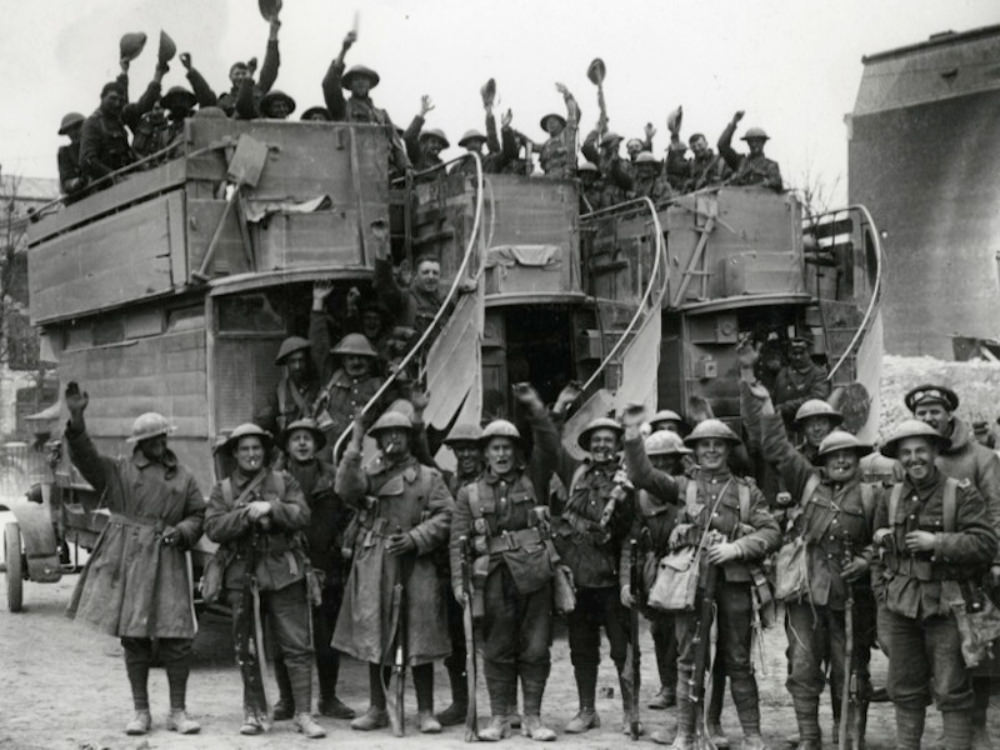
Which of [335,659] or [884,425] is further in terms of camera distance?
[884,425]

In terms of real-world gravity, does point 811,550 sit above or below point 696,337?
below

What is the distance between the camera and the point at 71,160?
12414mm

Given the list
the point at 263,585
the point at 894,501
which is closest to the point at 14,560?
the point at 263,585

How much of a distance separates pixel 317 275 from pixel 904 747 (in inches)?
207

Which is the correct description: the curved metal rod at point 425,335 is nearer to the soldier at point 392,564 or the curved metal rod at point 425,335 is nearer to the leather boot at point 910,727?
the soldier at point 392,564

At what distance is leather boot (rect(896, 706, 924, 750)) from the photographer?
6.52 metres

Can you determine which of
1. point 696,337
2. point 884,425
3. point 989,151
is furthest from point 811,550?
point 989,151

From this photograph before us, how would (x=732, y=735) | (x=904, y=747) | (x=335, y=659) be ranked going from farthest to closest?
1. (x=335, y=659)
2. (x=732, y=735)
3. (x=904, y=747)

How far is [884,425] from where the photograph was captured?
82.6 feet

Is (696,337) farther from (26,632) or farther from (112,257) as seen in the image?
(26,632)

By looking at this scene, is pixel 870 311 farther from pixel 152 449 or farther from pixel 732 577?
pixel 152 449

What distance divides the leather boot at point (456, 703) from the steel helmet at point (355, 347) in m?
2.43

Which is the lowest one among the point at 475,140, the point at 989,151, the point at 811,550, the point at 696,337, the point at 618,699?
the point at 618,699

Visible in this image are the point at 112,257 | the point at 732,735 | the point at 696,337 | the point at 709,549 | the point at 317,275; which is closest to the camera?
the point at 709,549
